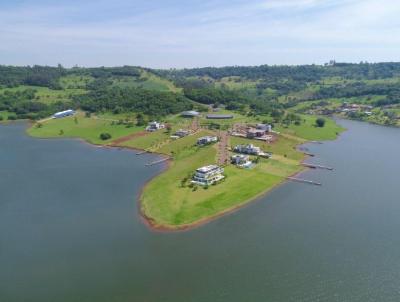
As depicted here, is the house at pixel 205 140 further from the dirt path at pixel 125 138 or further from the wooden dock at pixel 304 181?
the wooden dock at pixel 304 181

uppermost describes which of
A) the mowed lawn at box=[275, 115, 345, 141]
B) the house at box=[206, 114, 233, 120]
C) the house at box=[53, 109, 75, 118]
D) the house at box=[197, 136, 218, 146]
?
the house at box=[206, 114, 233, 120]

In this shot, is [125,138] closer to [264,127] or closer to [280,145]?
[264,127]

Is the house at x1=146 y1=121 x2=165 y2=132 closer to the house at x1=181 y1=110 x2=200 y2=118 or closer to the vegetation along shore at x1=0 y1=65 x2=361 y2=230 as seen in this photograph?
the vegetation along shore at x1=0 y1=65 x2=361 y2=230

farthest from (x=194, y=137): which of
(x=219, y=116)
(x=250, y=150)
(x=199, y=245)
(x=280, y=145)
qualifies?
(x=199, y=245)

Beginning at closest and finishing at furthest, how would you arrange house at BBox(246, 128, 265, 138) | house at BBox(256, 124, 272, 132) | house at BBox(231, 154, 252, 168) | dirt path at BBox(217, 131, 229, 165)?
house at BBox(231, 154, 252, 168) → dirt path at BBox(217, 131, 229, 165) → house at BBox(246, 128, 265, 138) → house at BBox(256, 124, 272, 132)

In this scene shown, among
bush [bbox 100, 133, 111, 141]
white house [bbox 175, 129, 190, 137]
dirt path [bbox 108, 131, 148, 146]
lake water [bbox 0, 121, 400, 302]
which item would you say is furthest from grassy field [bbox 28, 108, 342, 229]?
lake water [bbox 0, 121, 400, 302]
